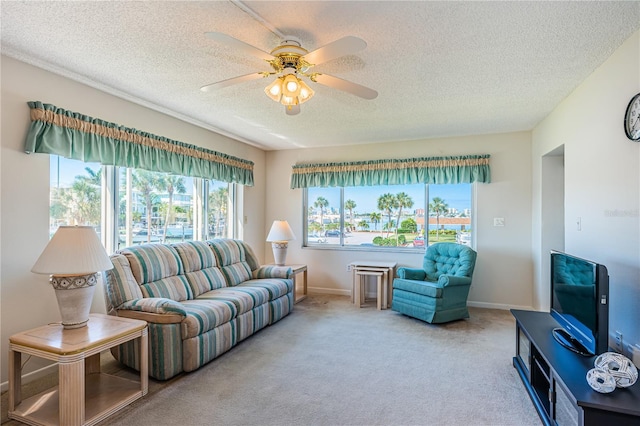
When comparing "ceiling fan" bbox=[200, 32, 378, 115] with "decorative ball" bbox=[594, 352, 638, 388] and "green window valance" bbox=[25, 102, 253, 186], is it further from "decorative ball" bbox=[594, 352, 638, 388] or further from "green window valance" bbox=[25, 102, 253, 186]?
"decorative ball" bbox=[594, 352, 638, 388]

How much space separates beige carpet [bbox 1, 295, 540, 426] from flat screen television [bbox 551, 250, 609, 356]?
0.56 meters

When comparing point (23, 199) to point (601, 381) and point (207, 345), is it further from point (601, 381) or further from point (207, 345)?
point (601, 381)

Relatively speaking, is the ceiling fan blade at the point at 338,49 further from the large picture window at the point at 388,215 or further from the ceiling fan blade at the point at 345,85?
the large picture window at the point at 388,215

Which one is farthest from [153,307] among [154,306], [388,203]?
[388,203]

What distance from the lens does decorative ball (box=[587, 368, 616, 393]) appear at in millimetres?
1659

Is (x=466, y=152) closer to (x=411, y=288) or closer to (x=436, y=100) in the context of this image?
(x=436, y=100)

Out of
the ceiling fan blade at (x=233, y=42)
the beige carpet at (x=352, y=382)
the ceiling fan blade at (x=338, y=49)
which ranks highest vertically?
the ceiling fan blade at (x=233, y=42)

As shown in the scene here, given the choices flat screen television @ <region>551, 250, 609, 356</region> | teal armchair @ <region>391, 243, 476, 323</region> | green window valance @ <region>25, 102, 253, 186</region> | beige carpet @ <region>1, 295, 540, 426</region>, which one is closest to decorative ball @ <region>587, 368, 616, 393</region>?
flat screen television @ <region>551, 250, 609, 356</region>

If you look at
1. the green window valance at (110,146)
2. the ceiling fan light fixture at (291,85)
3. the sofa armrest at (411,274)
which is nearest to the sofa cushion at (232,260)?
the green window valance at (110,146)

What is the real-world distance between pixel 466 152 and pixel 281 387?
158 inches

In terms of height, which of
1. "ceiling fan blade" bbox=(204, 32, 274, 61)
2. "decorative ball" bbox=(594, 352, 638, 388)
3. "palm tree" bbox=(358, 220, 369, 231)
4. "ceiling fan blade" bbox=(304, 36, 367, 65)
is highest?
"ceiling fan blade" bbox=(204, 32, 274, 61)

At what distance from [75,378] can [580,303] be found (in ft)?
10.4

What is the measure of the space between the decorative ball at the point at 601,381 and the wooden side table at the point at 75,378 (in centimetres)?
275

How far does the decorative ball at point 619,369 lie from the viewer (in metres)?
1.70
